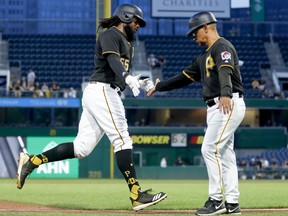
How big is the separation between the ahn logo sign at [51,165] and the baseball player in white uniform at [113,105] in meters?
18.1

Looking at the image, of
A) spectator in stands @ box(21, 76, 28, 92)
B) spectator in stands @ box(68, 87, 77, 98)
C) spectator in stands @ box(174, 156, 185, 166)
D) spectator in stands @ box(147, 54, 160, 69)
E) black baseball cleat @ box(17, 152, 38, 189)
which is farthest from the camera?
spectator in stands @ box(147, 54, 160, 69)

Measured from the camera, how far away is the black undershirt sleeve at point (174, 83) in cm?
911

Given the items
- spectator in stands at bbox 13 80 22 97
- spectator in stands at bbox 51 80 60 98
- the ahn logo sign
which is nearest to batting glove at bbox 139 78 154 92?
the ahn logo sign

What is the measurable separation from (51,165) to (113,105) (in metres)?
18.7

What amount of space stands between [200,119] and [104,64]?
25919mm

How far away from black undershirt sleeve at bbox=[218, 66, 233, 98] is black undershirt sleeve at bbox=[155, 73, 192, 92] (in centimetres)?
100

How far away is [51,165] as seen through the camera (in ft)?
88.8

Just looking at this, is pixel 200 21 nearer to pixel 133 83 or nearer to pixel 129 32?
pixel 129 32

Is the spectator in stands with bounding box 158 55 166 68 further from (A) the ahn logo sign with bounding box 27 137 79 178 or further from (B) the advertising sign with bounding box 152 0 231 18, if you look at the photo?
(A) the ahn logo sign with bounding box 27 137 79 178

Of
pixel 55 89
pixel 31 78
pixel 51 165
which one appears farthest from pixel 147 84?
pixel 31 78

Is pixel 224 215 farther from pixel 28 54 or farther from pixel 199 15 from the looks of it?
pixel 28 54

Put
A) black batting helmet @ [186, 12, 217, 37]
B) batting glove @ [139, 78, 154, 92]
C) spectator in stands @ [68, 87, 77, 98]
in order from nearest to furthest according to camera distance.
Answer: black batting helmet @ [186, 12, 217, 37] → batting glove @ [139, 78, 154, 92] → spectator in stands @ [68, 87, 77, 98]

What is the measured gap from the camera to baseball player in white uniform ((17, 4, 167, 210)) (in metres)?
8.54

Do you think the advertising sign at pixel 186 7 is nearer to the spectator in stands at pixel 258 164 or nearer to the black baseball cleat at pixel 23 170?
the spectator in stands at pixel 258 164
